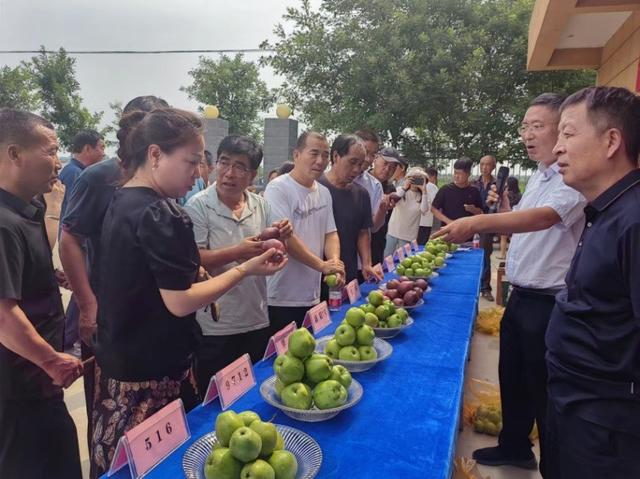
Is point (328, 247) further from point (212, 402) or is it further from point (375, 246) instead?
point (375, 246)

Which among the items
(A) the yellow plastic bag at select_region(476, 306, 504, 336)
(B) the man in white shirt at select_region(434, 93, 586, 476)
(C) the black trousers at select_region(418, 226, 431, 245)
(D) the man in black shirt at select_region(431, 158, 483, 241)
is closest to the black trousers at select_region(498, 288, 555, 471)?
(B) the man in white shirt at select_region(434, 93, 586, 476)

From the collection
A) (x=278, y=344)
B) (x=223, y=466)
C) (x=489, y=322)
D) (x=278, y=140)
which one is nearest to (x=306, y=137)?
(x=278, y=344)

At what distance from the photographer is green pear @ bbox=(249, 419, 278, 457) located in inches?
41.7

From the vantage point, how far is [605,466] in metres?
1.44

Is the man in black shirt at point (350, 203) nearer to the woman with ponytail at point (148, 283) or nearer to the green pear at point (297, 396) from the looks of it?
the woman with ponytail at point (148, 283)

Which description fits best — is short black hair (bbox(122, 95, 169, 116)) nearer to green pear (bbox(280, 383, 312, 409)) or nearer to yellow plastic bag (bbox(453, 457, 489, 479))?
green pear (bbox(280, 383, 312, 409))

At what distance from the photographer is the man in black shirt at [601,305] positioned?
1399mm

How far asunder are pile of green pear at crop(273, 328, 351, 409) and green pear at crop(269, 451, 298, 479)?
1.03ft

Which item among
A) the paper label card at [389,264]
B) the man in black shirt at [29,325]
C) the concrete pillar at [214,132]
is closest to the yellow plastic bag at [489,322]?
the paper label card at [389,264]

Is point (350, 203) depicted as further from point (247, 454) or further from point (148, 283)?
point (247, 454)

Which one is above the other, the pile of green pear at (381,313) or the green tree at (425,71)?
the green tree at (425,71)

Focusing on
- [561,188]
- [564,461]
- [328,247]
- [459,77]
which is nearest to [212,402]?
[564,461]

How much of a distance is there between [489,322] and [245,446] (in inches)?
192

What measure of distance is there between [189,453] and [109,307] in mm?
611
